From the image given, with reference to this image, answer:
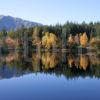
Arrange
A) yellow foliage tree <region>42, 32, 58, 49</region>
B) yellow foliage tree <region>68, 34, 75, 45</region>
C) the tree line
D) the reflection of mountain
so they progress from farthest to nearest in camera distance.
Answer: yellow foliage tree <region>42, 32, 58, 49</region>, the tree line, yellow foliage tree <region>68, 34, 75, 45</region>, the reflection of mountain

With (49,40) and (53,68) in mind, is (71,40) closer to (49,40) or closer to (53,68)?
(49,40)

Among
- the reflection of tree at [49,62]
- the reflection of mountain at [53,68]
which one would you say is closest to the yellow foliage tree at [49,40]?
the reflection of tree at [49,62]

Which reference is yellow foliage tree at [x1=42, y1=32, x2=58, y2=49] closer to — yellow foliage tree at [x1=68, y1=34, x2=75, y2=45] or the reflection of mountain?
yellow foliage tree at [x1=68, y1=34, x2=75, y2=45]

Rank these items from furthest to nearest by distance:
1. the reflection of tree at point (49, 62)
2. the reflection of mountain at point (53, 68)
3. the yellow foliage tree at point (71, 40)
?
1. the yellow foliage tree at point (71, 40)
2. the reflection of tree at point (49, 62)
3. the reflection of mountain at point (53, 68)

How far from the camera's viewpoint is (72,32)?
416ft

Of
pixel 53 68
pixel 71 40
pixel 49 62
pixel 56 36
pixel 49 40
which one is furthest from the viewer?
pixel 56 36

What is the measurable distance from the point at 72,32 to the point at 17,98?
102 m

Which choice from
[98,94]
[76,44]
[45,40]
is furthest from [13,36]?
[98,94]

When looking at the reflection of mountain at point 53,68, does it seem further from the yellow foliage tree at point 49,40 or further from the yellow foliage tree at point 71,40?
the yellow foliage tree at point 49,40

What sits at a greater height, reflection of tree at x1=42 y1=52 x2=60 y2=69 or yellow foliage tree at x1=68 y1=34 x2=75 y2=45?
yellow foliage tree at x1=68 y1=34 x2=75 y2=45

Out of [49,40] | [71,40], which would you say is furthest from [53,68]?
[49,40]

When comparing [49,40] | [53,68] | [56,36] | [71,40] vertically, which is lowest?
[53,68]

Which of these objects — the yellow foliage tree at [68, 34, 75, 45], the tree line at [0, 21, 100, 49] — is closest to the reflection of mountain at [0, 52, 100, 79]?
the tree line at [0, 21, 100, 49]

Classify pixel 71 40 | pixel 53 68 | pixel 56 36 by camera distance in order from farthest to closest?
pixel 56 36
pixel 71 40
pixel 53 68
